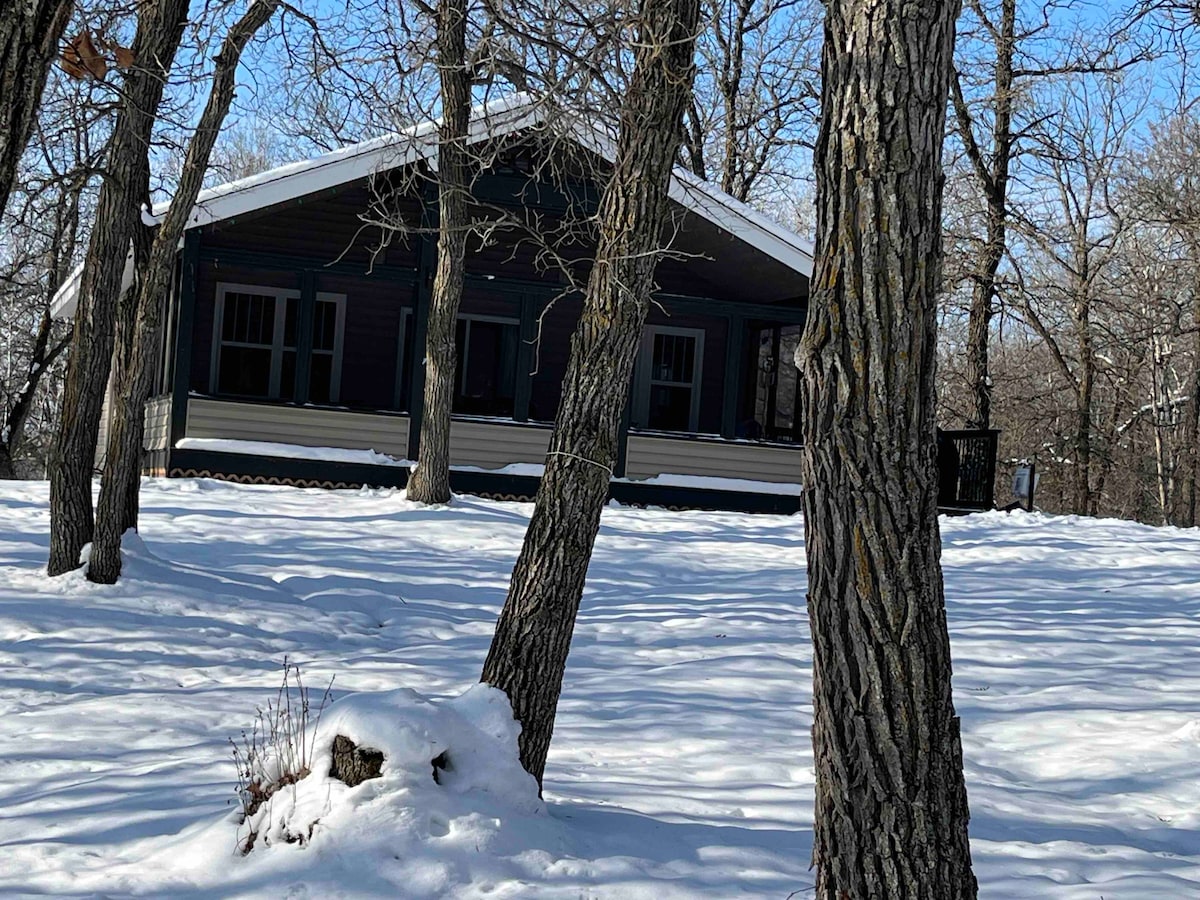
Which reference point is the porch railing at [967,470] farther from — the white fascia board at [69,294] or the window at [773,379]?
the white fascia board at [69,294]

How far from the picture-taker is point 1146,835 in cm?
526

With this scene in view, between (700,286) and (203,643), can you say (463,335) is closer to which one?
(700,286)

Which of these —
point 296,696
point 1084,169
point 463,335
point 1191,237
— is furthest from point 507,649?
point 1084,169

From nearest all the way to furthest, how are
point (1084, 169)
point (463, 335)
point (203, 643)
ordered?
1. point (203, 643)
2. point (463, 335)
3. point (1084, 169)

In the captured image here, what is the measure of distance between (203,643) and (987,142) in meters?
21.5

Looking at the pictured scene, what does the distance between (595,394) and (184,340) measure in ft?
39.8

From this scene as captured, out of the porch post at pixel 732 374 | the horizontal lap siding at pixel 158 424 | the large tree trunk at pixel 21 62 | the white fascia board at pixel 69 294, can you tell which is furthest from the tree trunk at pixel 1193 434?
the large tree trunk at pixel 21 62

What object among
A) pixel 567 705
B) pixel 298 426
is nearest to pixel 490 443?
pixel 298 426

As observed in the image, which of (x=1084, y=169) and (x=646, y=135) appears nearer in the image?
(x=646, y=135)

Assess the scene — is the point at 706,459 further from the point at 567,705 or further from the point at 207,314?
the point at 567,705

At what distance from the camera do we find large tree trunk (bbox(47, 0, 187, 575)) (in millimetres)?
8656

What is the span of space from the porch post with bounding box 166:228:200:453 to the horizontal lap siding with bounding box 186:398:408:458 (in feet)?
0.61

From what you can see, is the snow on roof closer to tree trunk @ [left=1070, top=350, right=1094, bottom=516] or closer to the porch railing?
the porch railing

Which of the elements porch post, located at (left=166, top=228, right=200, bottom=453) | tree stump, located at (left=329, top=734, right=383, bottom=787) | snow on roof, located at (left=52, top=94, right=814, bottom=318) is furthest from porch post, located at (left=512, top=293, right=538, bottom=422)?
tree stump, located at (left=329, top=734, right=383, bottom=787)
